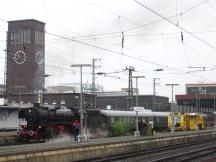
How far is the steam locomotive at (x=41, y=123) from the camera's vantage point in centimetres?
3716

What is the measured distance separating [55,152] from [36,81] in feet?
429

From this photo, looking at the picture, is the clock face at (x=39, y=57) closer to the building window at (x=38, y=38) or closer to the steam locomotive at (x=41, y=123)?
the building window at (x=38, y=38)

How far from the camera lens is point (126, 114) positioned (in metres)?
52.4

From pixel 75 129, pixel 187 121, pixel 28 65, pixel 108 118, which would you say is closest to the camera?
pixel 75 129

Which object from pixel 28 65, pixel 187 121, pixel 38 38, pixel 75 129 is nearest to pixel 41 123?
pixel 75 129

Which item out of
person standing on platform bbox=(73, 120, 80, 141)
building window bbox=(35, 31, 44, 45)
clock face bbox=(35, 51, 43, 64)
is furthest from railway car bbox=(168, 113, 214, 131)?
building window bbox=(35, 31, 44, 45)

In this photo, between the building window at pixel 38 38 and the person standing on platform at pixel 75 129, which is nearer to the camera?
the person standing on platform at pixel 75 129

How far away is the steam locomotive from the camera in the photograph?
122ft

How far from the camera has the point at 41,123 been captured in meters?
37.6

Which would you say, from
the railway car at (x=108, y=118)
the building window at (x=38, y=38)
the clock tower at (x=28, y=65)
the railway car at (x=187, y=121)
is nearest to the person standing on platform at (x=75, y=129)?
the railway car at (x=108, y=118)

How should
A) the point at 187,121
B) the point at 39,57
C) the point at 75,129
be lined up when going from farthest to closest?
the point at 39,57 < the point at 187,121 < the point at 75,129

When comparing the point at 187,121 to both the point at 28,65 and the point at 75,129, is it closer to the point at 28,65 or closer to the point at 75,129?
the point at 75,129

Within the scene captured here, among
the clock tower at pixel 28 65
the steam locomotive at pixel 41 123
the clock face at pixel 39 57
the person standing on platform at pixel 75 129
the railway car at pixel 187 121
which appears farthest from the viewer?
the clock face at pixel 39 57

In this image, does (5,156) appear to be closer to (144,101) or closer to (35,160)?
(35,160)
